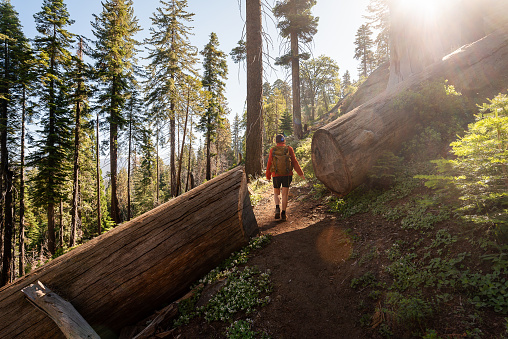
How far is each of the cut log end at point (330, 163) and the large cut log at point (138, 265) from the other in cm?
247

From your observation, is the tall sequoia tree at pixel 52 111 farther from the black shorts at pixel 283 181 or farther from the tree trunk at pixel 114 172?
the black shorts at pixel 283 181

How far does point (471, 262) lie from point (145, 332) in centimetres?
435

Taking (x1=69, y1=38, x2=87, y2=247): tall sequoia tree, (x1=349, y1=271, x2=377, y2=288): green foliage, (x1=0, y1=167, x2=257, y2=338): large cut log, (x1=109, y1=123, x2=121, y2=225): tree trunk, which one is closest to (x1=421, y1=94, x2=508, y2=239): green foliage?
(x1=349, y1=271, x2=377, y2=288): green foliage

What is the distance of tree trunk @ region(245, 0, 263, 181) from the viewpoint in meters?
8.66

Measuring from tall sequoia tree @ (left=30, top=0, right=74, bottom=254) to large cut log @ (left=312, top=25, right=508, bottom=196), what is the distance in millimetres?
20881

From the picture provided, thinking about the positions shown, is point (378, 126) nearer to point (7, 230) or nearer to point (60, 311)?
point (60, 311)

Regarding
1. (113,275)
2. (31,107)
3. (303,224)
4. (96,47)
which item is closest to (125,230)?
(113,275)

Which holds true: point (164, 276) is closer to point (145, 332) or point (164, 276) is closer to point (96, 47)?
point (145, 332)

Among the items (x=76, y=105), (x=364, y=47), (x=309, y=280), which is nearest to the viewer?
(x=309, y=280)

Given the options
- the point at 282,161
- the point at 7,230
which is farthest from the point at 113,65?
the point at 282,161

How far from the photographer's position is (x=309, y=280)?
354 cm

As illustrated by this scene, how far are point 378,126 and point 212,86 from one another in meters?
22.6

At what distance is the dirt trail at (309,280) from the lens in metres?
2.81

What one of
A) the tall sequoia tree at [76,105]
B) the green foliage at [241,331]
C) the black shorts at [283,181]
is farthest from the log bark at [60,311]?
the tall sequoia tree at [76,105]
